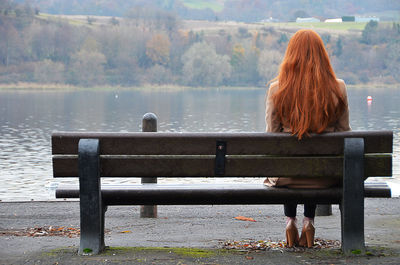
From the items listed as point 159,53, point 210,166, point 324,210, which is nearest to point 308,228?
point 210,166

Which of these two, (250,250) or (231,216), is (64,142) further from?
(231,216)

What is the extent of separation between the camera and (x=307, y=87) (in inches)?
187

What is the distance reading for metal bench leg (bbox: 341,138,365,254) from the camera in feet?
15.2

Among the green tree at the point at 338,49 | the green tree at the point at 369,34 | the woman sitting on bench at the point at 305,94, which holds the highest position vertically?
the green tree at the point at 369,34

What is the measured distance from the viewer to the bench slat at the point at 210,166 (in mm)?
4637

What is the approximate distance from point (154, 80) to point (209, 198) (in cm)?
14948

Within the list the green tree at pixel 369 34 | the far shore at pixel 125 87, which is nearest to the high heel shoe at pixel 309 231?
the far shore at pixel 125 87

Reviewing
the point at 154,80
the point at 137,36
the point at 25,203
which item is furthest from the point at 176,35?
the point at 25,203

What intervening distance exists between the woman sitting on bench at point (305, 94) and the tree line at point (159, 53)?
457 feet

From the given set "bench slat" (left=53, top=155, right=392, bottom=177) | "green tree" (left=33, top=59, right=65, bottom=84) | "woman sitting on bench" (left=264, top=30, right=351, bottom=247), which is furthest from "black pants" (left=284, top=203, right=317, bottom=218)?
"green tree" (left=33, top=59, right=65, bottom=84)

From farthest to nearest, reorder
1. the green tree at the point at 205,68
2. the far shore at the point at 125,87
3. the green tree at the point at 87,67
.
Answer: the green tree at the point at 205,68
the green tree at the point at 87,67
the far shore at the point at 125,87

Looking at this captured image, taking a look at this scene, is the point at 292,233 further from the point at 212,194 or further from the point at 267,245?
the point at 212,194

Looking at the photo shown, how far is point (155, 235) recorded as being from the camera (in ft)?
20.7

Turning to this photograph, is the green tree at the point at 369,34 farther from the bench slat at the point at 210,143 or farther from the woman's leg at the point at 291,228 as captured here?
the bench slat at the point at 210,143
